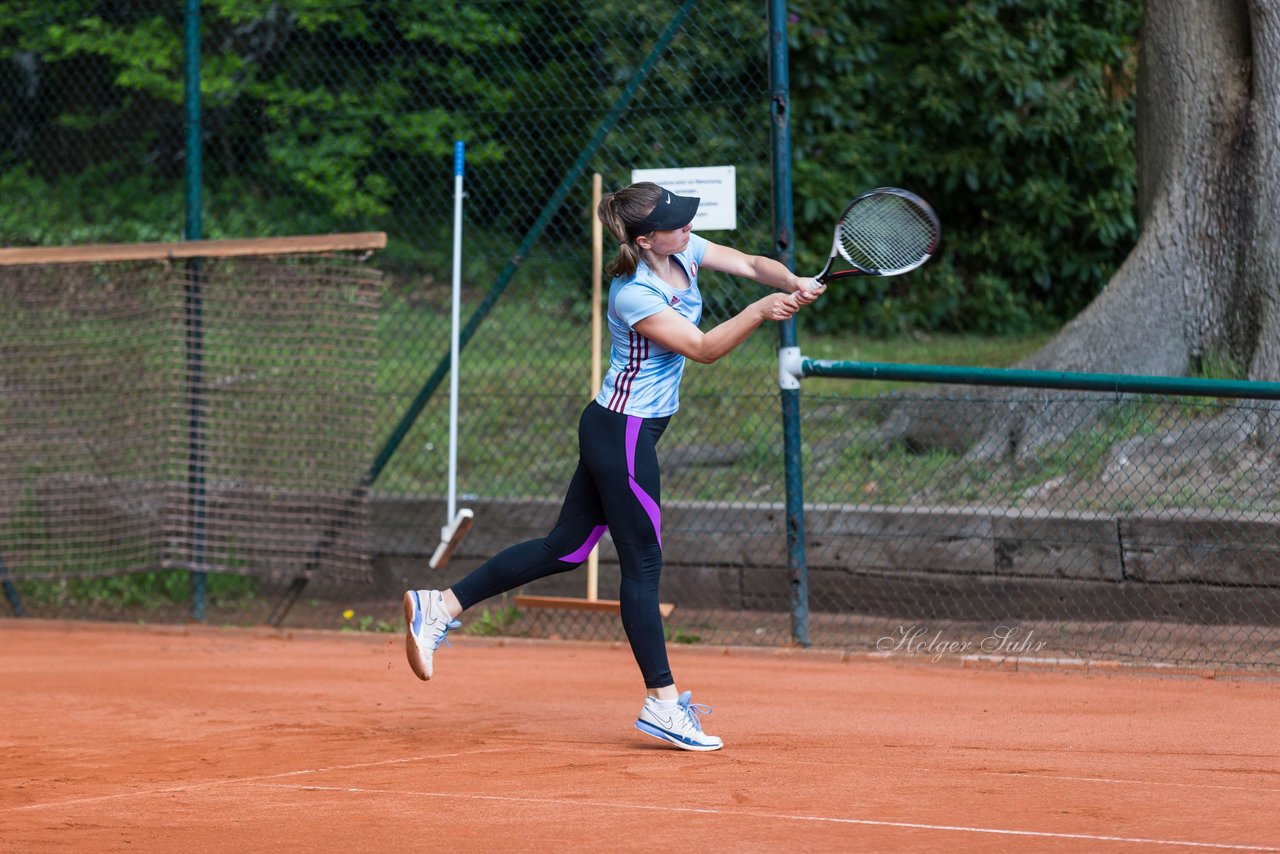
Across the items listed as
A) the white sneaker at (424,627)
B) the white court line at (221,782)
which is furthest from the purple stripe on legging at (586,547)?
the white court line at (221,782)

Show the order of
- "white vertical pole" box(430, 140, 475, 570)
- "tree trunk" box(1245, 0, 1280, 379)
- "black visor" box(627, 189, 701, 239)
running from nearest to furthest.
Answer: "black visor" box(627, 189, 701, 239) → "white vertical pole" box(430, 140, 475, 570) → "tree trunk" box(1245, 0, 1280, 379)

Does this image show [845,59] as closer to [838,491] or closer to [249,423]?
[838,491]

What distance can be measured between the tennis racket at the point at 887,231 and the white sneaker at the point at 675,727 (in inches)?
63.6

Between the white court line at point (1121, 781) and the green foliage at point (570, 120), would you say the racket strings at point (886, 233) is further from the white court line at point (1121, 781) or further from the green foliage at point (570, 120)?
the green foliage at point (570, 120)

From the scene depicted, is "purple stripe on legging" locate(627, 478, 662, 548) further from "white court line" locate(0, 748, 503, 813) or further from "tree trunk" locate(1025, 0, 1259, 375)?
"tree trunk" locate(1025, 0, 1259, 375)

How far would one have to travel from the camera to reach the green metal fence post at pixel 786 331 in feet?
24.3

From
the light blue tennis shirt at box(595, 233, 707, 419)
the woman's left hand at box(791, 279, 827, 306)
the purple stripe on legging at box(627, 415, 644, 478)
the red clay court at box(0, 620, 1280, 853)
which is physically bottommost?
the red clay court at box(0, 620, 1280, 853)

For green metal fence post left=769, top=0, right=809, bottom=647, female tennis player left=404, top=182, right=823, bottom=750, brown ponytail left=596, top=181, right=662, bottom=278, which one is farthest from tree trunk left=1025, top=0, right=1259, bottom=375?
brown ponytail left=596, top=181, right=662, bottom=278

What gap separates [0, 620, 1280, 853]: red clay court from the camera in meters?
3.86

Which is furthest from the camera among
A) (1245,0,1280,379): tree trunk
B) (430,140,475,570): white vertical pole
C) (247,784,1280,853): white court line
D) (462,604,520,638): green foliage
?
(462,604,520,638): green foliage

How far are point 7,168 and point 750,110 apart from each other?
4958mm

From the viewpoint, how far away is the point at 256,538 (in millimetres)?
8547

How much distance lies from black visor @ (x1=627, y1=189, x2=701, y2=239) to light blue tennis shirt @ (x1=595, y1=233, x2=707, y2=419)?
0.42 ft

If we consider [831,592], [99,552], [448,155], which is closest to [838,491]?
[831,592]
